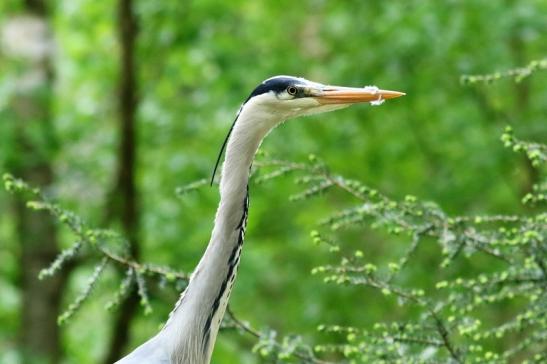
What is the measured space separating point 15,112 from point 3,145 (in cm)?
68

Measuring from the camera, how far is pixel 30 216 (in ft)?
24.5

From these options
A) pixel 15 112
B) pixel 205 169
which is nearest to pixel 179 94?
pixel 205 169

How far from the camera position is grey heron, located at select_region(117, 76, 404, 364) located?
3090 millimetres

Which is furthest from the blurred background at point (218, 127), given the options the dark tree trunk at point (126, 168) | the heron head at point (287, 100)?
the heron head at point (287, 100)

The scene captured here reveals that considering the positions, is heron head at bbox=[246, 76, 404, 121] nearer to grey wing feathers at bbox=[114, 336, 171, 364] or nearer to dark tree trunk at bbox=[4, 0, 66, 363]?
grey wing feathers at bbox=[114, 336, 171, 364]

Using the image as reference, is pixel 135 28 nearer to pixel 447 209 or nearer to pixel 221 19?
pixel 221 19

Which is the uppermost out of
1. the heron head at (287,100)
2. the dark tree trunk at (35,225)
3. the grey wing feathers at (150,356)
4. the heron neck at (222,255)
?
the dark tree trunk at (35,225)

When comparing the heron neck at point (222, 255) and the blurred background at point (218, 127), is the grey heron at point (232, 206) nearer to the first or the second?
the heron neck at point (222, 255)

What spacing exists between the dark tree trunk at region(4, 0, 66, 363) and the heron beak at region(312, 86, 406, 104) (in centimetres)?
435

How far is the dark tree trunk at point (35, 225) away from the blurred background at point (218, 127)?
0.05 ft

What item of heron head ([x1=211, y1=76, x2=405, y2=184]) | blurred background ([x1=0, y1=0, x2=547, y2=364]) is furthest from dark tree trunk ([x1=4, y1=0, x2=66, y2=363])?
heron head ([x1=211, y1=76, x2=405, y2=184])

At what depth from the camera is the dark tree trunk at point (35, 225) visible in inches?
284

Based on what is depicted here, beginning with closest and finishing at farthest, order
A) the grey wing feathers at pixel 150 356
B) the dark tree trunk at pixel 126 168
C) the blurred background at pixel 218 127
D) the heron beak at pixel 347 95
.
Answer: the heron beak at pixel 347 95
the grey wing feathers at pixel 150 356
the dark tree trunk at pixel 126 168
the blurred background at pixel 218 127

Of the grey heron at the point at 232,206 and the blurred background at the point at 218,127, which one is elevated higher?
the blurred background at the point at 218,127
